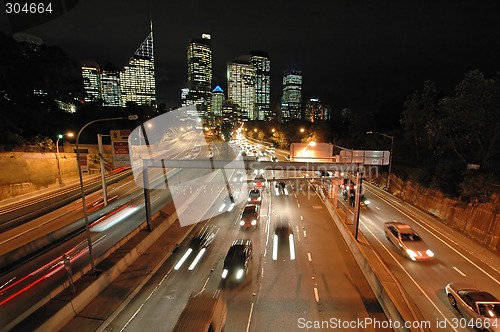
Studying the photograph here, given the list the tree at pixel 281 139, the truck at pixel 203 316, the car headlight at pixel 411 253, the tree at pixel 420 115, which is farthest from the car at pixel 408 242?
the tree at pixel 281 139

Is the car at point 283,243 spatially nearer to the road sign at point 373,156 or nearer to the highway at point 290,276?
the highway at point 290,276

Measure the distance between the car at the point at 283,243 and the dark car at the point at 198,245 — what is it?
5042mm

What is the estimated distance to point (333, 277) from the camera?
1479cm

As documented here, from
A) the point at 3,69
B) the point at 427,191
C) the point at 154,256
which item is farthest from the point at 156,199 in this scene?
the point at 3,69

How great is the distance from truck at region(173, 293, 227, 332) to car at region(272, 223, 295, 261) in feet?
24.7

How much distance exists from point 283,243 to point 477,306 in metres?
11.1

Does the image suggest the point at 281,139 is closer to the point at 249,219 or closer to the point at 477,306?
the point at 249,219

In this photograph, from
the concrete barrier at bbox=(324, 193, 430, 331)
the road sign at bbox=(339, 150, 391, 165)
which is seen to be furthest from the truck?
the road sign at bbox=(339, 150, 391, 165)

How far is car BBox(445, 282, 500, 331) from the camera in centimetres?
1029

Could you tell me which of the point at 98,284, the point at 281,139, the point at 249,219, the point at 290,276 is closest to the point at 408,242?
the point at 290,276

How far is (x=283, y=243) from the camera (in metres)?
19.2

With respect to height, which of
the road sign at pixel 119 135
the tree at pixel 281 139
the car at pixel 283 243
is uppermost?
the road sign at pixel 119 135

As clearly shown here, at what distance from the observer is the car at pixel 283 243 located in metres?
17.3

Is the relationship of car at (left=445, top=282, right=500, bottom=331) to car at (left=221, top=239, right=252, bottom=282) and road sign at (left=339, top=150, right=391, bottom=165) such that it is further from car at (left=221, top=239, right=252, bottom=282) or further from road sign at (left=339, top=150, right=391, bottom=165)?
road sign at (left=339, top=150, right=391, bottom=165)
